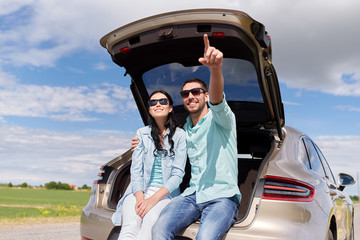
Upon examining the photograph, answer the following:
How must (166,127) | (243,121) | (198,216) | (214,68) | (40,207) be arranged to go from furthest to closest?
(40,207) → (243,121) → (166,127) → (198,216) → (214,68)

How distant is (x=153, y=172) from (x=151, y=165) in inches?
2.9

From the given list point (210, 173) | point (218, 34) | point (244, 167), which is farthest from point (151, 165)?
point (244, 167)

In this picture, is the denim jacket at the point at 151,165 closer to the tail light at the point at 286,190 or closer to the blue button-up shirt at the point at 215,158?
the blue button-up shirt at the point at 215,158

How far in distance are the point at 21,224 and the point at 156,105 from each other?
803 cm

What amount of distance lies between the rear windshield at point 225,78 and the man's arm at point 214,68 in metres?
1.09

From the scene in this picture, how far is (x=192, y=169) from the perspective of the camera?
3.19m

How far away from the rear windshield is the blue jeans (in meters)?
1.36

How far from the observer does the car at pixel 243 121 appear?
114 inches

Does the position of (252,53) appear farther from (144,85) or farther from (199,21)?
(144,85)

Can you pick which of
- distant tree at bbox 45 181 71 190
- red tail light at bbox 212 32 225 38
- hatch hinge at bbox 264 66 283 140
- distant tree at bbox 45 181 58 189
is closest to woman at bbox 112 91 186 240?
red tail light at bbox 212 32 225 38

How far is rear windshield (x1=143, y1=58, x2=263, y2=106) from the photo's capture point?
151 inches

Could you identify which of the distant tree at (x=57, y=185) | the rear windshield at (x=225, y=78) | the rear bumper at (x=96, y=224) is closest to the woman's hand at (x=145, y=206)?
the rear bumper at (x=96, y=224)

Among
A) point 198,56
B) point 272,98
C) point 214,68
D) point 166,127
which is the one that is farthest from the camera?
point 198,56

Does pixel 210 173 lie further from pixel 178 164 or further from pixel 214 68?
pixel 214 68
